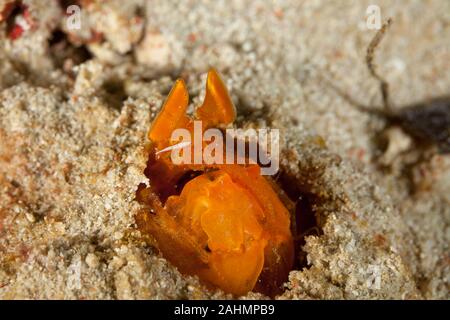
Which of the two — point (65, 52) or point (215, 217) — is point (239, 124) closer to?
point (215, 217)

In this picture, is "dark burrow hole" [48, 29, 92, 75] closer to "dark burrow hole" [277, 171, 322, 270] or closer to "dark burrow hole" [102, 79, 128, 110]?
"dark burrow hole" [102, 79, 128, 110]

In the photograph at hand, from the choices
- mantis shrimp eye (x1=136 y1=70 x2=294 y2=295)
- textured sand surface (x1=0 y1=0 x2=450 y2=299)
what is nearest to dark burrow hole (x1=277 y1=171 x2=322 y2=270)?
textured sand surface (x1=0 y1=0 x2=450 y2=299)

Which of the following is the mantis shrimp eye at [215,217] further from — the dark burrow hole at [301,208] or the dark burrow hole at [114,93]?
the dark burrow hole at [114,93]

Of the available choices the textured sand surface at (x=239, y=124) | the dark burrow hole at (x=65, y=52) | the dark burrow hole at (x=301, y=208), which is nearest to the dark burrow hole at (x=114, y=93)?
the textured sand surface at (x=239, y=124)

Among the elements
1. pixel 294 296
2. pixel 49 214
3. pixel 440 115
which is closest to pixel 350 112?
pixel 440 115

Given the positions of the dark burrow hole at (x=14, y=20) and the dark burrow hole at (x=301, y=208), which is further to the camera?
the dark burrow hole at (x=14, y=20)
